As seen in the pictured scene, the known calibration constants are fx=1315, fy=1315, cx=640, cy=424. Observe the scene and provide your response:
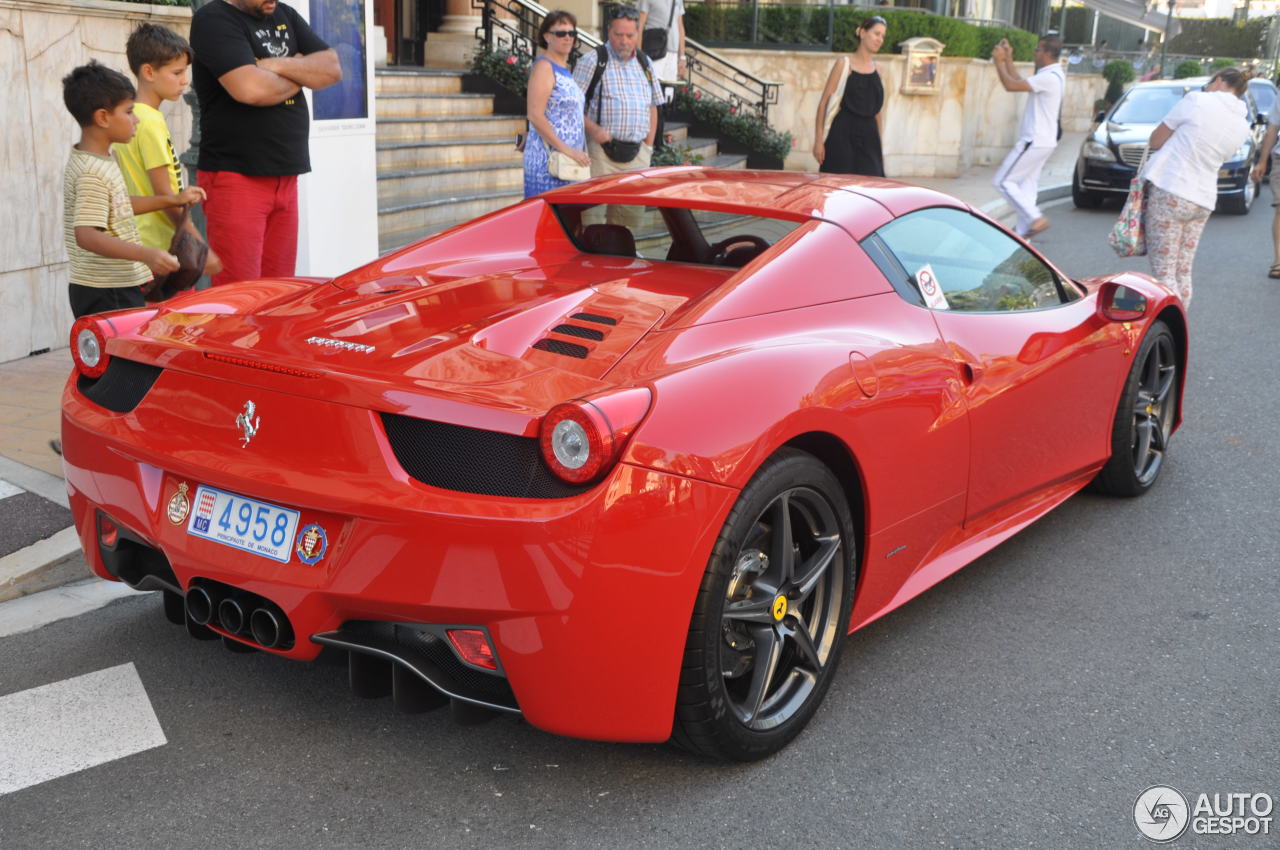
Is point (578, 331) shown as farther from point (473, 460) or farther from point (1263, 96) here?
point (1263, 96)

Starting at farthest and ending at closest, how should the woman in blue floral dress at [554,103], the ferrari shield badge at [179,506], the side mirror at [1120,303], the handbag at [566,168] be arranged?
the handbag at [566,168] < the woman in blue floral dress at [554,103] < the side mirror at [1120,303] < the ferrari shield badge at [179,506]

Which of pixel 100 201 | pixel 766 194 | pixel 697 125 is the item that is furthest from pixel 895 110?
pixel 766 194

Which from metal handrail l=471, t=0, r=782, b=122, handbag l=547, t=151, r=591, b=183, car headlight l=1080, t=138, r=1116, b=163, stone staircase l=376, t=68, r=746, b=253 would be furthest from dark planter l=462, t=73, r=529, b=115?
car headlight l=1080, t=138, r=1116, b=163

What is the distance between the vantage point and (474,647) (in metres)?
2.78

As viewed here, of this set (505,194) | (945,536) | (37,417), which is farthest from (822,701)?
(505,194)

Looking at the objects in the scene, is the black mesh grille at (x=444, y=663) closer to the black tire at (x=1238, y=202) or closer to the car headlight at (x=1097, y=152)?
the car headlight at (x=1097, y=152)

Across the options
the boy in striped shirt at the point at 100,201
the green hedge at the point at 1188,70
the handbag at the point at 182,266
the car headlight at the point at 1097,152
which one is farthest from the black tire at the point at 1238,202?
the green hedge at the point at 1188,70

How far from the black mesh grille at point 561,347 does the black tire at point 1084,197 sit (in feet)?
51.4

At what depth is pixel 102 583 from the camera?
425 cm

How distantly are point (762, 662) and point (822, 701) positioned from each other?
0.40 metres

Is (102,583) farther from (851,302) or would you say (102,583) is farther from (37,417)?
(851,302)

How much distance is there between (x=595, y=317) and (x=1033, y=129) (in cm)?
933

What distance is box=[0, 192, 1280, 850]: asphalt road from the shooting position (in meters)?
2.87

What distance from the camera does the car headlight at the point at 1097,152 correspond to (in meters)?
16.9
